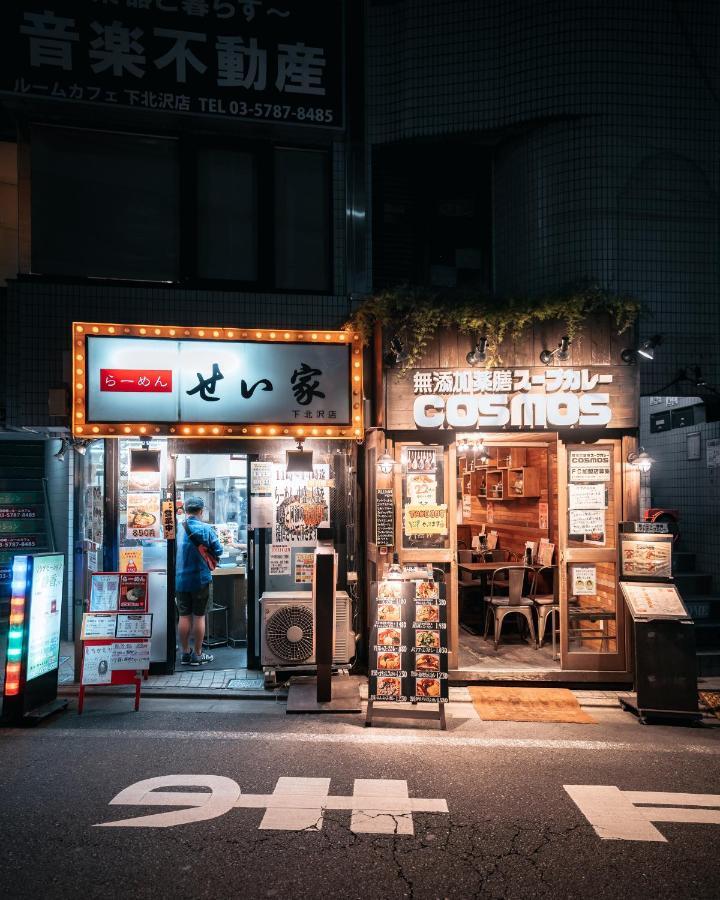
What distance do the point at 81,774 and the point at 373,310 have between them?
20.8 feet

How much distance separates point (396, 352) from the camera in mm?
8039

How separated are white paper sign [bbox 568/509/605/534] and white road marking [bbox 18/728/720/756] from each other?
2905 mm

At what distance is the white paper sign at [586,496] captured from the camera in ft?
26.7

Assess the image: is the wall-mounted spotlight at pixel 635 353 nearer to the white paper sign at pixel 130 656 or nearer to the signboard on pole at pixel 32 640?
the white paper sign at pixel 130 656

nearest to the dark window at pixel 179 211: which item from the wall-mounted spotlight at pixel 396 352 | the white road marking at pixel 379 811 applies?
the wall-mounted spotlight at pixel 396 352

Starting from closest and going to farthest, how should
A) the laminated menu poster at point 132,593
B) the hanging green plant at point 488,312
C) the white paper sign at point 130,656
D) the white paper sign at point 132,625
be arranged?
the white paper sign at point 130,656 < the white paper sign at point 132,625 < the laminated menu poster at point 132,593 < the hanging green plant at point 488,312

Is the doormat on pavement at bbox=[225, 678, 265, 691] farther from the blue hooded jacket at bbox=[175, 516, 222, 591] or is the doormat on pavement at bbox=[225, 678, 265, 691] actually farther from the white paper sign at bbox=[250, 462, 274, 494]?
the white paper sign at bbox=[250, 462, 274, 494]

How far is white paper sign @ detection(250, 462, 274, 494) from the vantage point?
8523 mm

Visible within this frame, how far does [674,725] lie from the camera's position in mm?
6586

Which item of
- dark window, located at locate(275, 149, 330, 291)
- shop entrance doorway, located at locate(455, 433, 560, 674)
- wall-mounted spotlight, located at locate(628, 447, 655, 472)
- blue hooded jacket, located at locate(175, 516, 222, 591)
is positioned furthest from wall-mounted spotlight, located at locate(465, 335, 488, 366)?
blue hooded jacket, located at locate(175, 516, 222, 591)

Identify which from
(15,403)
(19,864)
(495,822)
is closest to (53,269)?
(15,403)

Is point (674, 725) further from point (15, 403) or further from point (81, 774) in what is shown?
point (15, 403)

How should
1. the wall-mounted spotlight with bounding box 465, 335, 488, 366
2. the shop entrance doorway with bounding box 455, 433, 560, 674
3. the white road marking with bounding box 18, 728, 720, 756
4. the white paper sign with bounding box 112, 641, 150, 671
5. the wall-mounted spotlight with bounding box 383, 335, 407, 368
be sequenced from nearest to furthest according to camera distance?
the white road marking with bounding box 18, 728, 720, 756, the white paper sign with bounding box 112, 641, 150, 671, the wall-mounted spotlight with bounding box 465, 335, 488, 366, the wall-mounted spotlight with bounding box 383, 335, 407, 368, the shop entrance doorway with bounding box 455, 433, 560, 674

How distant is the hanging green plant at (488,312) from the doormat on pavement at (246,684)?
15.5 ft
